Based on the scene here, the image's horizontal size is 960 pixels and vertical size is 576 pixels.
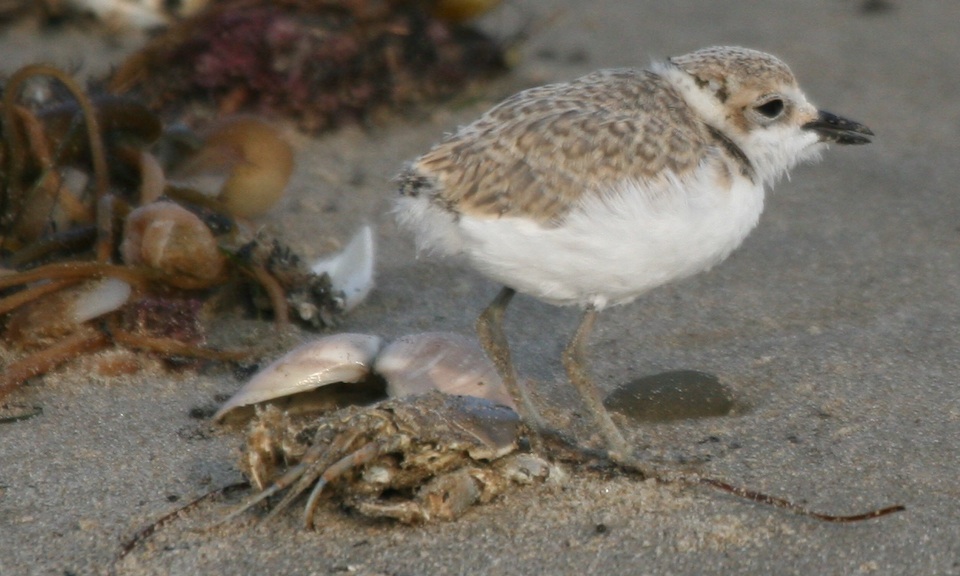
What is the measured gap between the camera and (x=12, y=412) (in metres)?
3.14

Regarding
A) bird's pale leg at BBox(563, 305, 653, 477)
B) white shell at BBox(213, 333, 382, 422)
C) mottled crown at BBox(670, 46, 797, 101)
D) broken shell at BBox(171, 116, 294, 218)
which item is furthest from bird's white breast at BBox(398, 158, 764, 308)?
broken shell at BBox(171, 116, 294, 218)

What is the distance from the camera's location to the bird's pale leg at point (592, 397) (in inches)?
112

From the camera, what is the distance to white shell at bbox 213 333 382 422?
2979 mm

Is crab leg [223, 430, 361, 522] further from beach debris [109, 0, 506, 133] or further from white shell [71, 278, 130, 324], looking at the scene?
beach debris [109, 0, 506, 133]

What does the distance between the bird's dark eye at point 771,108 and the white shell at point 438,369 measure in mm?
921

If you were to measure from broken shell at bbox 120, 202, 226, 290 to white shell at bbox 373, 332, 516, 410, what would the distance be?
0.74 meters

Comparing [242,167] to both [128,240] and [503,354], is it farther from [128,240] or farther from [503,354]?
[503,354]

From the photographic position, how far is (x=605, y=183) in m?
2.70

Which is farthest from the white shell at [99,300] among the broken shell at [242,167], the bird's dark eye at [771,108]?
the bird's dark eye at [771,108]

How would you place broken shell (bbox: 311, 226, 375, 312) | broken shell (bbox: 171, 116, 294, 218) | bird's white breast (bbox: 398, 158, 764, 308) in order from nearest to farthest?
bird's white breast (bbox: 398, 158, 764, 308)
broken shell (bbox: 311, 226, 375, 312)
broken shell (bbox: 171, 116, 294, 218)

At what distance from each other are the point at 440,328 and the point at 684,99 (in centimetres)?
111

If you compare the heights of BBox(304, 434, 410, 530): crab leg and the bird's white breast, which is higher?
the bird's white breast

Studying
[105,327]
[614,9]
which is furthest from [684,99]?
[614,9]

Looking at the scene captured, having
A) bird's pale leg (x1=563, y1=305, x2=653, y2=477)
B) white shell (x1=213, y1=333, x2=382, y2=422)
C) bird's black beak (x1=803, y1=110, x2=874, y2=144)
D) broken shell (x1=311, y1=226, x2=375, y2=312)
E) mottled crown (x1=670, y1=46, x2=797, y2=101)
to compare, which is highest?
mottled crown (x1=670, y1=46, x2=797, y2=101)
